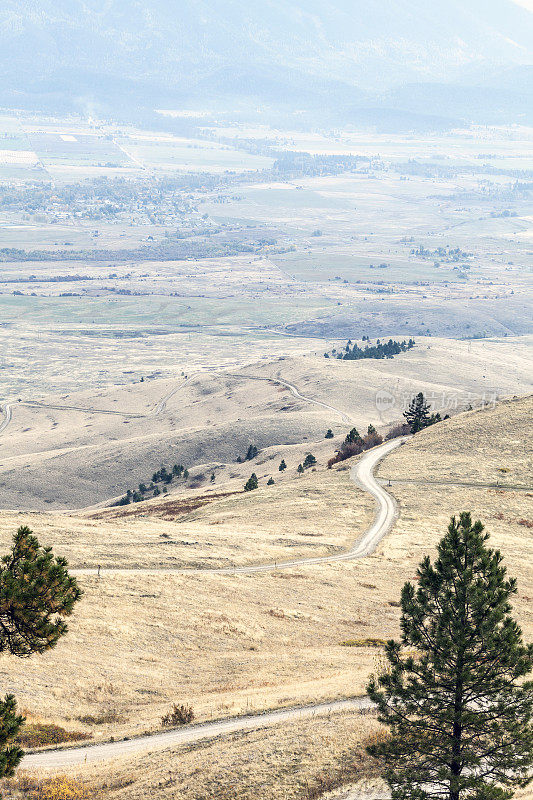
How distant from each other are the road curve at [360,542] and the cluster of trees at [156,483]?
4306 centimetres

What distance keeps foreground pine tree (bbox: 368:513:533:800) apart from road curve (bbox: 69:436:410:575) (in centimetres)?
3387

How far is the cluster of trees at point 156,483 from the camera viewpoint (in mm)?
135375

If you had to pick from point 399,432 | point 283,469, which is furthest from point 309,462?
point 399,432

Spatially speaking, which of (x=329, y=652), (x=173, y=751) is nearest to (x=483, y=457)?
(x=329, y=652)

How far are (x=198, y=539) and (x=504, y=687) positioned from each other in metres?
46.0

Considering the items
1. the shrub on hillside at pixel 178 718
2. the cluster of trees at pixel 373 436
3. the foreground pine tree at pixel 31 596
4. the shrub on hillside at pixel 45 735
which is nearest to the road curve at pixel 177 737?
the shrub on hillside at pixel 178 718

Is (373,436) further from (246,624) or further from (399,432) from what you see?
(246,624)

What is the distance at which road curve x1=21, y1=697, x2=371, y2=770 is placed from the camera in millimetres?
32500

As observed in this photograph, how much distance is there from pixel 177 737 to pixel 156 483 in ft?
373

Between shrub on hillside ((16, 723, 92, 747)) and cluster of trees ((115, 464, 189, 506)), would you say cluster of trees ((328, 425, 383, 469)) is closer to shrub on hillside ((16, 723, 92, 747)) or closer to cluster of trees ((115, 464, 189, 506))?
cluster of trees ((115, 464, 189, 506))

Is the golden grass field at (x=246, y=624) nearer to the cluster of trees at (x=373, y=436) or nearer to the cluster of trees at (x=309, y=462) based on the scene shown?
the cluster of trees at (x=373, y=436)

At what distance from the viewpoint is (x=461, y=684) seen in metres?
24.6

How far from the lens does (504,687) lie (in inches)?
976

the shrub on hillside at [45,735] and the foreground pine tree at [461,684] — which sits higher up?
the foreground pine tree at [461,684]
